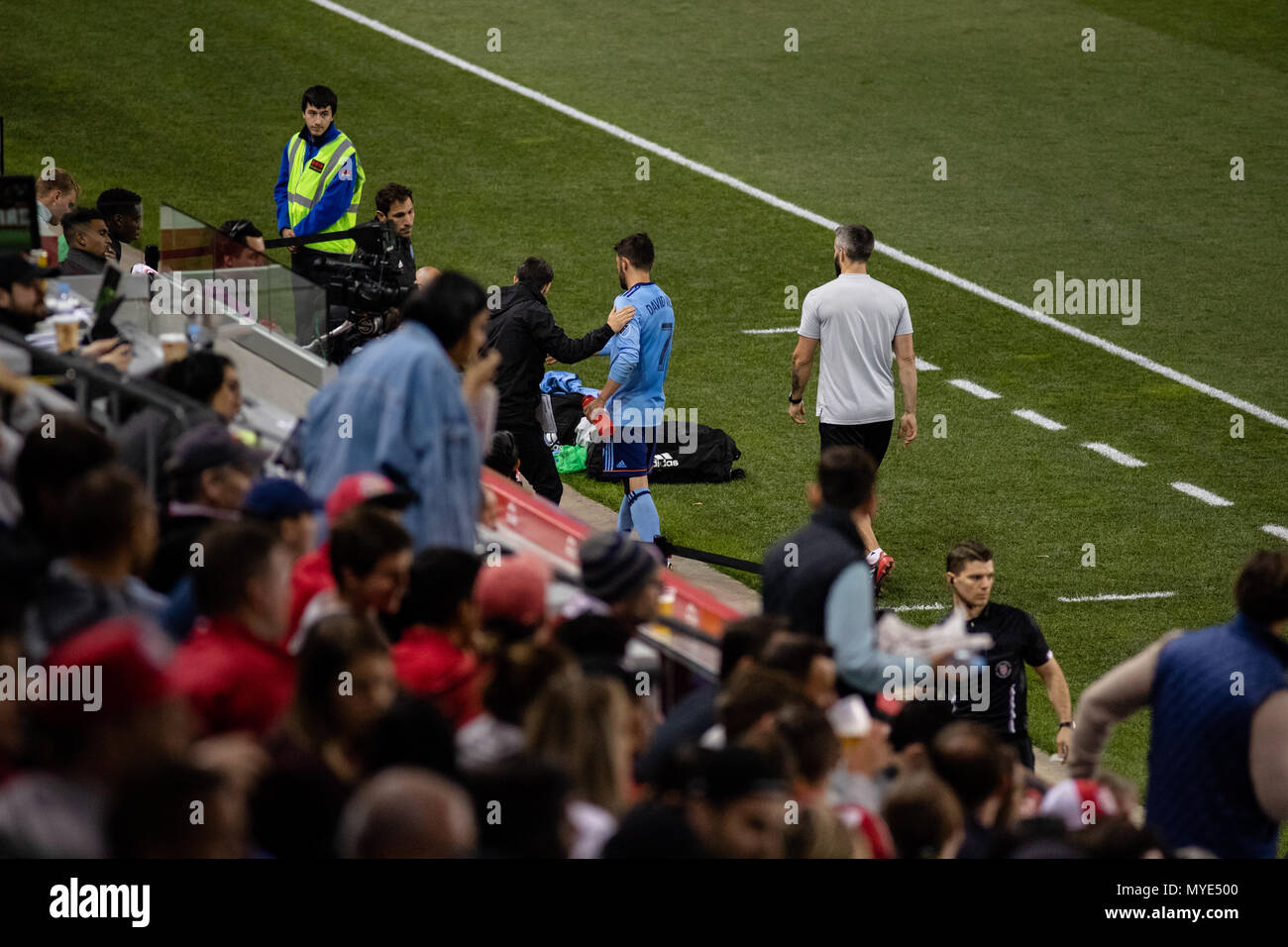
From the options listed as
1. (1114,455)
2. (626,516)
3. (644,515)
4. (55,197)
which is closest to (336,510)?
(644,515)

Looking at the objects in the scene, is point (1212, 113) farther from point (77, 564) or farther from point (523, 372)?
point (77, 564)

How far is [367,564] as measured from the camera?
5.14 meters

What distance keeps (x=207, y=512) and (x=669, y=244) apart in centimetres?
1228

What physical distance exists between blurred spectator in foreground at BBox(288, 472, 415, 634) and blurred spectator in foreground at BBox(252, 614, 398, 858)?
729mm

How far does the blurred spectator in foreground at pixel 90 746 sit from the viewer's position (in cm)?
363

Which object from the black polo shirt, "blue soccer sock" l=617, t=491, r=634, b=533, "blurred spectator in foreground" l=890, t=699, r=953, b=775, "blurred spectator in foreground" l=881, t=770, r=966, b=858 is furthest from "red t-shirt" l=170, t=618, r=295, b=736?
"blue soccer sock" l=617, t=491, r=634, b=533

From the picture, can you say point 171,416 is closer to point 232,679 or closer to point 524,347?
point 232,679

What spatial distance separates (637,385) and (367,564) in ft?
19.4

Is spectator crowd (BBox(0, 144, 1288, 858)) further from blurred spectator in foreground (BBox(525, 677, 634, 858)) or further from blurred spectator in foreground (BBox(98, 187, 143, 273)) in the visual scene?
blurred spectator in foreground (BBox(98, 187, 143, 273))

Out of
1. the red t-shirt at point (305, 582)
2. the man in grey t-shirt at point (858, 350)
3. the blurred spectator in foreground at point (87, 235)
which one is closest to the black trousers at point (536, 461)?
the man in grey t-shirt at point (858, 350)

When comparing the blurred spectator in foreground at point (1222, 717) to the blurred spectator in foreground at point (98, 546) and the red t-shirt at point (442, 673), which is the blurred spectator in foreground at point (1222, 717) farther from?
the blurred spectator in foreground at point (98, 546)

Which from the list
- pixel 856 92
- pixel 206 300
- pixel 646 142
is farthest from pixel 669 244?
pixel 206 300

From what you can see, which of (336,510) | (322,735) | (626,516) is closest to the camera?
(322,735)
